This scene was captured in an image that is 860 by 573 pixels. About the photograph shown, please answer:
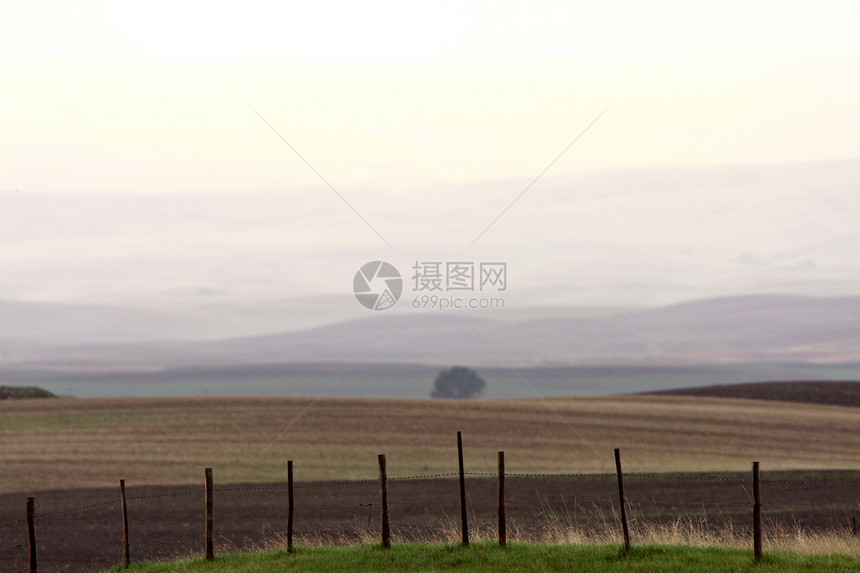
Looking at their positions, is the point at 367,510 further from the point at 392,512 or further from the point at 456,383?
the point at 456,383

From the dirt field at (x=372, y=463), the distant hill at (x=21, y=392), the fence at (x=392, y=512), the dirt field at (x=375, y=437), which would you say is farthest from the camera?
the distant hill at (x=21, y=392)

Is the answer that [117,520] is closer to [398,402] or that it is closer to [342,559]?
[342,559]

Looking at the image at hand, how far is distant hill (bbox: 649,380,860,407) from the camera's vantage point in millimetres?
85688

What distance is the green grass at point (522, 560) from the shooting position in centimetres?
1675

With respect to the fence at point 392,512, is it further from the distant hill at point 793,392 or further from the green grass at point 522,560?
the distant hill at point 793,392

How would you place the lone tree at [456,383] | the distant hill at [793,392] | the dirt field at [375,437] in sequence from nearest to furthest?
the dirt field at [375,437] < the distant hill at [793,392] < the lone tree at [456,383]

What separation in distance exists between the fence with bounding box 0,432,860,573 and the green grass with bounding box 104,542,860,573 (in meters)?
2.39

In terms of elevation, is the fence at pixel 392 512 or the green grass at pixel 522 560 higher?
the green grass at pixel 522 560

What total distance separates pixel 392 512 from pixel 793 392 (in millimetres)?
67966

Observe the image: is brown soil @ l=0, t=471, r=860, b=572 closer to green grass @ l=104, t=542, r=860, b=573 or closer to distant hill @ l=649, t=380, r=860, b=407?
green grass @ l=104, t=542, r=860, b=573

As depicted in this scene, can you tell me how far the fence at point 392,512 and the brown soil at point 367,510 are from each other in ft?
0.17

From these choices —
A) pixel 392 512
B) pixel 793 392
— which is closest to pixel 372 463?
pixel 392 512

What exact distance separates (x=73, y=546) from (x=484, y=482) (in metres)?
18.2

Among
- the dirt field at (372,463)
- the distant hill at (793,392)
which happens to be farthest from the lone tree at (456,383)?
the dirt field at (372,463)
